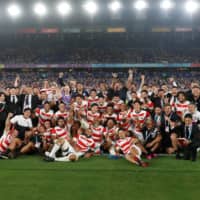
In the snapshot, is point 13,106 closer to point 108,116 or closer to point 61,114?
point 61,114

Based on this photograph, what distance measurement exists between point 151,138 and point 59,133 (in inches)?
77.0

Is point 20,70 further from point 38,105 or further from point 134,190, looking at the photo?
point 134,190

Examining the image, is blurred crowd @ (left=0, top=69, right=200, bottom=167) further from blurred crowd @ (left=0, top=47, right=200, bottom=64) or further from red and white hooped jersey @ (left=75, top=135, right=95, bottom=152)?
blurred crowd @ (left=0, top=47, right=200, bottom=64)

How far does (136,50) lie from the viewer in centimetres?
2816

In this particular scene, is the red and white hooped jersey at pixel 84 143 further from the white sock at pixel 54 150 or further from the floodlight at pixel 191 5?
the floodlight at pixel 191 5

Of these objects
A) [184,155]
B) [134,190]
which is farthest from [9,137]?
[184,155]

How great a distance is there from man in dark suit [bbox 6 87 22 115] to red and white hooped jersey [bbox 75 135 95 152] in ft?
6.02

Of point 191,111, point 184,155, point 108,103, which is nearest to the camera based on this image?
point 184,155

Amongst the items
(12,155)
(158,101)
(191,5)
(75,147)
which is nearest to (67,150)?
(75,147)

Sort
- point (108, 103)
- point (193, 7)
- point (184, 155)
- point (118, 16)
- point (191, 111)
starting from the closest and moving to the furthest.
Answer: point (184, 155)
point (191, 111)
point (108, 103)
point (193, 7)
point (118, 16)

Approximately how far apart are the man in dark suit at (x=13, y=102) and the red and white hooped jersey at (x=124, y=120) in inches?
97.0

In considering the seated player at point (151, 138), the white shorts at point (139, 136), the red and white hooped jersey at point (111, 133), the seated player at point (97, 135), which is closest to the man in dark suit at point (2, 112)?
the seated player at point (97, 135)

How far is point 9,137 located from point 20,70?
22798 mm

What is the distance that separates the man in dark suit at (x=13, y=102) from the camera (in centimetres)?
726
